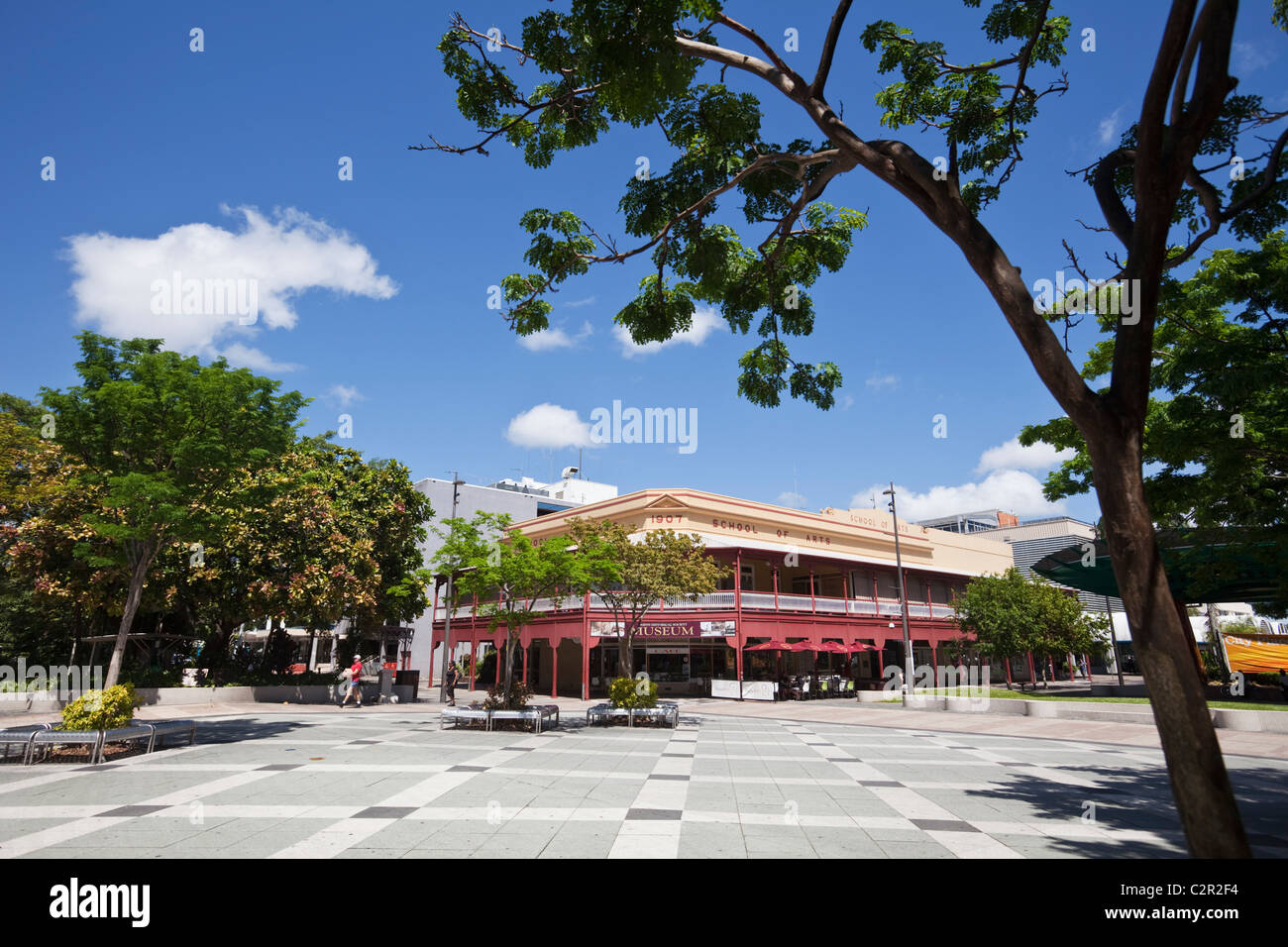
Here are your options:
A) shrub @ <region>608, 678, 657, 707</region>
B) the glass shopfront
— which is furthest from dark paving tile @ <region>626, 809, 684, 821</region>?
the glass shopfront

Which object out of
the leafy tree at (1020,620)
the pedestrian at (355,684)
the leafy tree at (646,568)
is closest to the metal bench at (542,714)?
the leafy tree at (646,568)

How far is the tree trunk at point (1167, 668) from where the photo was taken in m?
3.43

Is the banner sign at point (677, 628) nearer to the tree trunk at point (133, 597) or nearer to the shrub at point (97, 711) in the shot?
the tree trunk at point (133, 597)

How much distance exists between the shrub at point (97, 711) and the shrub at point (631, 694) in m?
10.1

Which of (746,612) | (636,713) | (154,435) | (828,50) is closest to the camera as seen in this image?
(828,50)

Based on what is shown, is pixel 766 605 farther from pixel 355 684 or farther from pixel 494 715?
pixel 355 684

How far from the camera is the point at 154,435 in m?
13.1

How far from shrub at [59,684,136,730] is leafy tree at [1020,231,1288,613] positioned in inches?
628

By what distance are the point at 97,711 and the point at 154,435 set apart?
5.03m

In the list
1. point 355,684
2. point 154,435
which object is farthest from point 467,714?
point 355,684

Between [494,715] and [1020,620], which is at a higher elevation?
[1020,620]

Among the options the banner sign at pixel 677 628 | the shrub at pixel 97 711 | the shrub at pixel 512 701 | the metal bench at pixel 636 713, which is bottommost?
the metal bench at pixel 636 713

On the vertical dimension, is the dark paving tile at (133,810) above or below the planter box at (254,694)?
above

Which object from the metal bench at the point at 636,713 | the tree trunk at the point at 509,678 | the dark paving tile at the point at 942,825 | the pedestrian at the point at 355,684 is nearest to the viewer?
the dark paving tile at the point at 942,825
